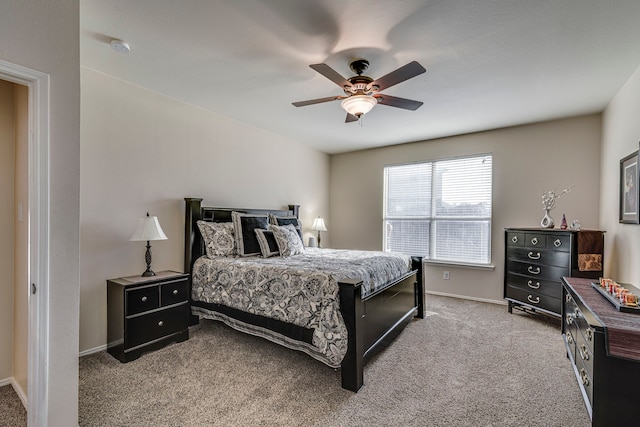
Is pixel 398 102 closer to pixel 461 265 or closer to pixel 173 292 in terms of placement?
pixel 173 292

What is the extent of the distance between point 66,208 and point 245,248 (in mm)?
2026

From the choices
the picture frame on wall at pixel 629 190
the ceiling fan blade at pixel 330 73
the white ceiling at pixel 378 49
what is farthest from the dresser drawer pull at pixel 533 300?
the ceiling fan blade at pixel 330 73

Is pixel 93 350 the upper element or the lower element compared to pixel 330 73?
lower

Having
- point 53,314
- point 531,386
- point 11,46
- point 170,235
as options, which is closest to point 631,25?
point 531,386

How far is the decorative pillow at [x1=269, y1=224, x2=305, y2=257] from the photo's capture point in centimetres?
354

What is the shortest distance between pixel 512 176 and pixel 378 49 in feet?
10.2

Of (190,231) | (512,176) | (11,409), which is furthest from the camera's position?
(512,176)

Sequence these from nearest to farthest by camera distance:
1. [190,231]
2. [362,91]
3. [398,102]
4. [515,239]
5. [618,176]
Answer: [362,91], [398,102], [618,176], [190,231], [515,239]

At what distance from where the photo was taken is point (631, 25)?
2000 mm

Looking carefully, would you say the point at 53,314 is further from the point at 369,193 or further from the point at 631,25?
the point at 369,193

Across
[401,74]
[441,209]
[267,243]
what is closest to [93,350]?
[267,243]

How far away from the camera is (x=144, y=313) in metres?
2.67

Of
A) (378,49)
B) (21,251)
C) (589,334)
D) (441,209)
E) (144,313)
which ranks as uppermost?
(378,49)

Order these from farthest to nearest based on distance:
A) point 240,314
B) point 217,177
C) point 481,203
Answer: point 481,203 → point 217,177 → point 240,314
